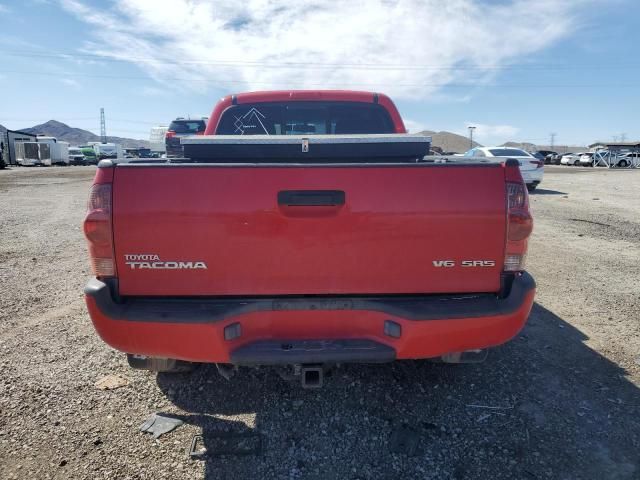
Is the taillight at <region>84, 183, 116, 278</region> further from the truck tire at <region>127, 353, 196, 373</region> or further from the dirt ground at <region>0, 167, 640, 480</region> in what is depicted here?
the dirt ground at <region>0, 167, 640, 480</region>

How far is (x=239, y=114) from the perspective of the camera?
4.61 metres

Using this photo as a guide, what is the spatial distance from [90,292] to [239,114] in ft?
9.26

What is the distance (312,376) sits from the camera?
2473mm

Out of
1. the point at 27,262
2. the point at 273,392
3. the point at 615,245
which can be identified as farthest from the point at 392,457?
the point at 615,245

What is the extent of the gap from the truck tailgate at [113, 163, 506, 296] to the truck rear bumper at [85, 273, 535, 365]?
9cm

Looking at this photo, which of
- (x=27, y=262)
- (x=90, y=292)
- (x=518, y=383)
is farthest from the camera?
(x=27, y=262)

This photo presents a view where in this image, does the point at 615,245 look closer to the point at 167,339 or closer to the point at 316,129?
the point at 316,129

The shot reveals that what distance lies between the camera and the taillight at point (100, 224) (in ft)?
7.47

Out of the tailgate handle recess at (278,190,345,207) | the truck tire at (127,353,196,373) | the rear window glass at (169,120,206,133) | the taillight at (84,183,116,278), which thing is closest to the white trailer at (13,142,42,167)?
the rear window glass at (169,120,206,133)

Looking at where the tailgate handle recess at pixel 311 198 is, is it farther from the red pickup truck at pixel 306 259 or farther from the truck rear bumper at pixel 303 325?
the truck rear bumper at pixel 303 325

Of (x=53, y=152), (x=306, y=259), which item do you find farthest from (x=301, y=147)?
(x=53, y=152)

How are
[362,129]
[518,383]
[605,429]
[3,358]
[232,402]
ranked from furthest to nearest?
[362,129], [3,358], [518,383], [232,402], [605,429]

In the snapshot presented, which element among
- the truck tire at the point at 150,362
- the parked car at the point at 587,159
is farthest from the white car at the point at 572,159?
the truck tire at the point at 150,362

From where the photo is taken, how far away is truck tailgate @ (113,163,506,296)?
229 centimetres
